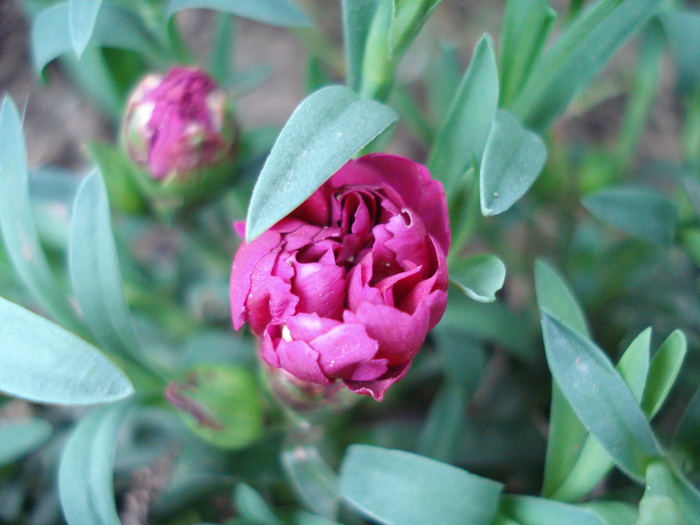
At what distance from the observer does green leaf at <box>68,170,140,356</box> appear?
0.49m

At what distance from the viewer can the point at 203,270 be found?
94 cm

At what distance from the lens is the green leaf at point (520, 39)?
1.71 feet

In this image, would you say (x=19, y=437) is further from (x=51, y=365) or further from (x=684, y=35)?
(x=684, y=35)

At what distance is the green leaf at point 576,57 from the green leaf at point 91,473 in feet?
1.57

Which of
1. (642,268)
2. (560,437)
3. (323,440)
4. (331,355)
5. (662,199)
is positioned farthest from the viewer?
(642,268)

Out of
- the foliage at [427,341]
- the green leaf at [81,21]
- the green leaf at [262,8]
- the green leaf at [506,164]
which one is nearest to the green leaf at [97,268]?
the foliage at [427,341]

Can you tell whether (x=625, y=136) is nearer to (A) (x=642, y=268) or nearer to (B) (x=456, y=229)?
(A) (x=642, y=268)

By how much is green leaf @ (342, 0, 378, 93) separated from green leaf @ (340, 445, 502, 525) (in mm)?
329

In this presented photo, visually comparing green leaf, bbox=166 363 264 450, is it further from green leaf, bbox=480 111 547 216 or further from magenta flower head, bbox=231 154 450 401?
green leaf, bbox=480 111 547 216

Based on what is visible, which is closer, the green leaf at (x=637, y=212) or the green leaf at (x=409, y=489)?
the green leaf at (x=409, y=489)

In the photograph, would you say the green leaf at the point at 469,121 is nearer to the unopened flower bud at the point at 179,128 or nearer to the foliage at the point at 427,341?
the foliage at the point at 427,341

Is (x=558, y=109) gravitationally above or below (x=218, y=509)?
above

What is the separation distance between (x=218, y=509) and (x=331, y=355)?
0.54 metres

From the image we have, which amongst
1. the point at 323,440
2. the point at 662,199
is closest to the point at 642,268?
the point at 662,199
